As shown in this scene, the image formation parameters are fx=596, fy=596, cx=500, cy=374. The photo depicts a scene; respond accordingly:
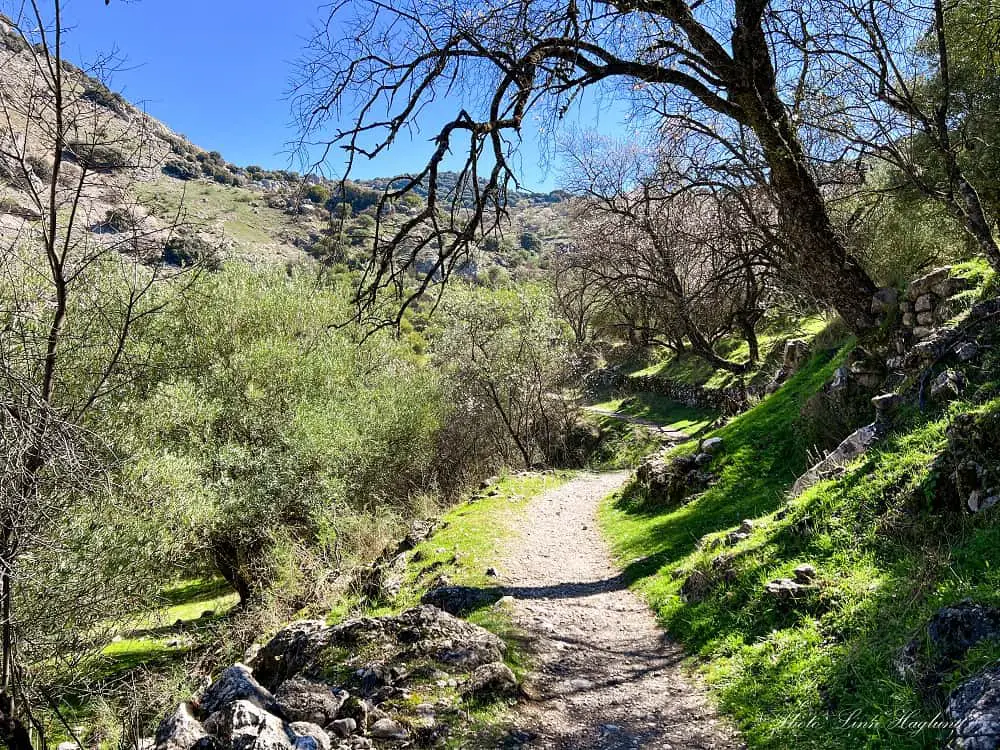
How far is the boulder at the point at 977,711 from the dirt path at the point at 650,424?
683 inches

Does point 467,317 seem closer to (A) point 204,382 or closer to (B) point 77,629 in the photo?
(A) point 204,382

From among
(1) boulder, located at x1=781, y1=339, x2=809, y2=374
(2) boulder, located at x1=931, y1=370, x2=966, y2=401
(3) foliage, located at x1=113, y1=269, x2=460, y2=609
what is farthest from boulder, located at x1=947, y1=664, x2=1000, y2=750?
(1) boulder, located at x1=781, y1=339, x2=809, y2=374

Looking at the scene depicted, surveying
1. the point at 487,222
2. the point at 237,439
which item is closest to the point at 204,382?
the point at 237,439

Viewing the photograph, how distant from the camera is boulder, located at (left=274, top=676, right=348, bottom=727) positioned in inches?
165

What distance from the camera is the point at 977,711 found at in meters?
2.63

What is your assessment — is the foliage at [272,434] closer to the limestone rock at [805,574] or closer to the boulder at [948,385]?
the limestone rock at [805,574]

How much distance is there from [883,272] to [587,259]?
9.51 meters

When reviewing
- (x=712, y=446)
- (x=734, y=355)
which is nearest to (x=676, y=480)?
(x=712, y=446)

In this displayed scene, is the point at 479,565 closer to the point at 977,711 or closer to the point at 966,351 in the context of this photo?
the point at 966,351

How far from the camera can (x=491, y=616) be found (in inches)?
263

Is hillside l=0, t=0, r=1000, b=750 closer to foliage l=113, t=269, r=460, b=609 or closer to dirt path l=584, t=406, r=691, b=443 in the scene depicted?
foliage l=113, t=269, r=460, b=609

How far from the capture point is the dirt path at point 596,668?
168 inches

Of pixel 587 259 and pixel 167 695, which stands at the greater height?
pixel 587 259

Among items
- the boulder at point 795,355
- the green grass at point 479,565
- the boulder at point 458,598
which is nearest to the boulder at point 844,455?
the green grass at point 479,565
